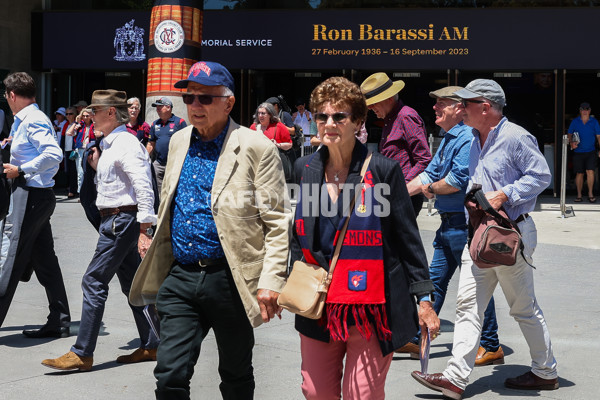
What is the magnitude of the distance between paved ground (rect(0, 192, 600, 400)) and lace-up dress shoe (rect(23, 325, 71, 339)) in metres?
0.07

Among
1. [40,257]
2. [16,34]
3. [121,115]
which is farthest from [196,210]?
[16,34]

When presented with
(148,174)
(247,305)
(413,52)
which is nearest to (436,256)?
(148,174)

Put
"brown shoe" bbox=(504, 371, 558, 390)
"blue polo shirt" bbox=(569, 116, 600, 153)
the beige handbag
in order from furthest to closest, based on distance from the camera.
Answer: "blue polo shirt" bbox=(569, 116, 600, 153)
"brown shoe" bbox=(504, 371, 558, 390)
the beige handbag

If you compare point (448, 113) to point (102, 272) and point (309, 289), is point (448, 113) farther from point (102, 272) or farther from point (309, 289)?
point (309, 289)

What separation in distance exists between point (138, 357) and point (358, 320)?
2.88 m

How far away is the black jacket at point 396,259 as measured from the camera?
12.8 ft

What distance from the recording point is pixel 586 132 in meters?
18.5

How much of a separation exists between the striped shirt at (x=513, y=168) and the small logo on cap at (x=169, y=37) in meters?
12.8

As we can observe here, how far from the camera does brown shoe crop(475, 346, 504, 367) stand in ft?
20.5

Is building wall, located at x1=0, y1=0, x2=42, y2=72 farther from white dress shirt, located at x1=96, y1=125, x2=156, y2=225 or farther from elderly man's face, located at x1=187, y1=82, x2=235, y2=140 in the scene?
elderly man's face, located at x1=187, y1=82, x2=235, y2=140

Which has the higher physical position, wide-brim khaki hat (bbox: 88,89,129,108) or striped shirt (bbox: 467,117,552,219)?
wide-brim khaki hat (bbox: 88,89,129,108)

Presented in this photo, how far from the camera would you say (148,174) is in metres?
6.14

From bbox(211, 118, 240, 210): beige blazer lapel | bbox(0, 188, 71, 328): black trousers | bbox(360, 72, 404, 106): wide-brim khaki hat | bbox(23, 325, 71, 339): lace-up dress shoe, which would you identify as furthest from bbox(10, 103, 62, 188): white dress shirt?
bbox(211, 118, 240, 210): beige blazer lapel

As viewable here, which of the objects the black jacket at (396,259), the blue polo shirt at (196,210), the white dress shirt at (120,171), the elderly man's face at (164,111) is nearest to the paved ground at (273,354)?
the white dress shirt at (120,171)
